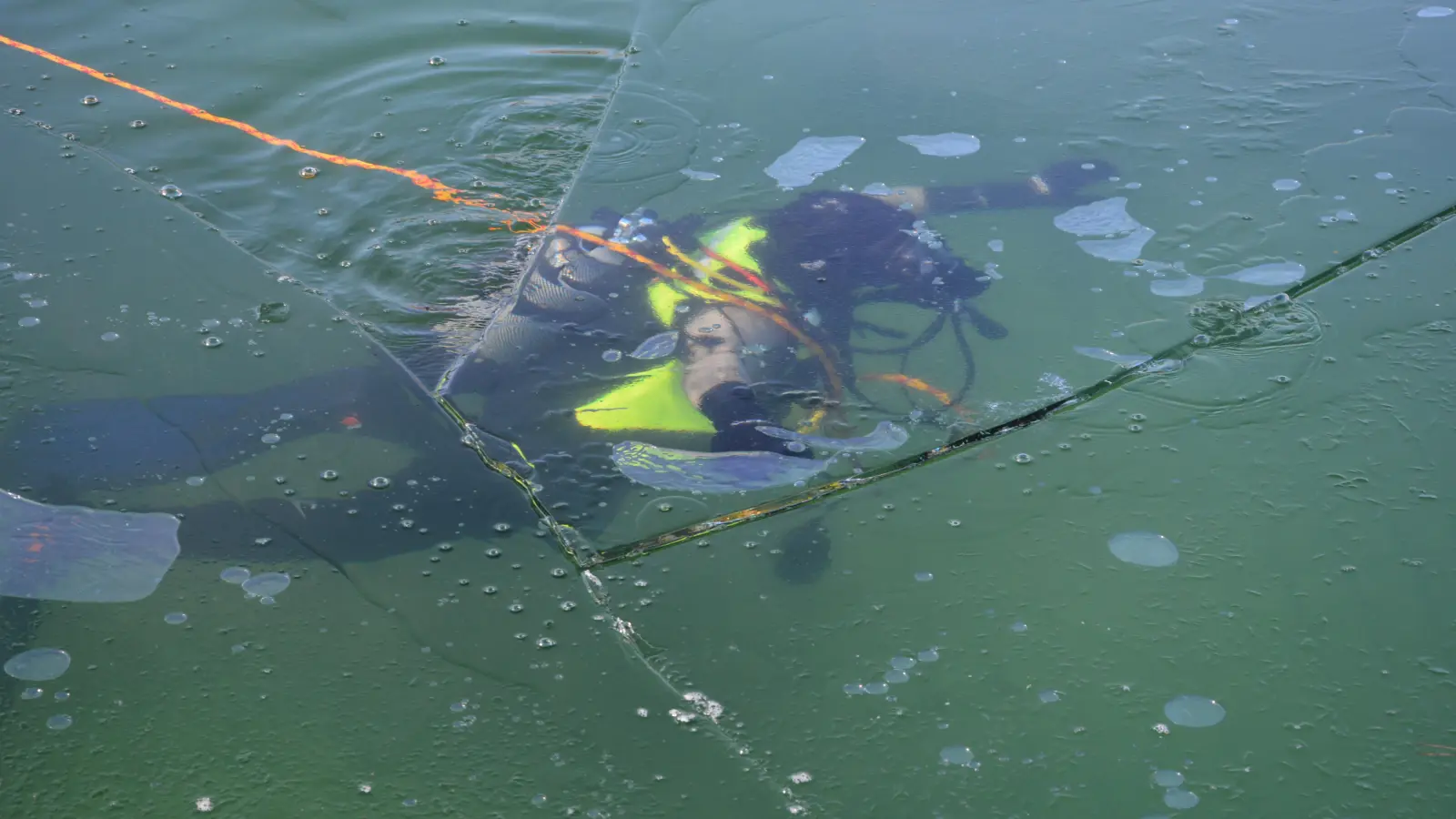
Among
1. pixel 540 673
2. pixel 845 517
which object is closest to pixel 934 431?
pixel 845 517

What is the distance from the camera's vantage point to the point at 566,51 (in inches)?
158

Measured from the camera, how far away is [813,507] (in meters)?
2.30

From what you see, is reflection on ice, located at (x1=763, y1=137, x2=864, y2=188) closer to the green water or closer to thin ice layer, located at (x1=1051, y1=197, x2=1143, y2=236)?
the green water

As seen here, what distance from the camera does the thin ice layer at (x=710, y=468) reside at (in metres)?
2.36

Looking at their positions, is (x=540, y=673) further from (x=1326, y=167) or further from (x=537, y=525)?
(x=1326, y=167)

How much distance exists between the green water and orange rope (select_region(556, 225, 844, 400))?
19 centimetres

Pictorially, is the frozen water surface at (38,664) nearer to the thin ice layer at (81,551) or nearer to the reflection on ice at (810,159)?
the thin ice layer at (81,551)

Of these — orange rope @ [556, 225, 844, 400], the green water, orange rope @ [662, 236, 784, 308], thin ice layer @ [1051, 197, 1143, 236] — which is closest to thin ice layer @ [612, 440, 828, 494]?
the green water

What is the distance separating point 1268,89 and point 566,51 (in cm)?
237

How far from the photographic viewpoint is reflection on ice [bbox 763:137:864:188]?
325 cm

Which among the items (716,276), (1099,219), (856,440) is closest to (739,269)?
(716,276)

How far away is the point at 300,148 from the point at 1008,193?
2.17 metres

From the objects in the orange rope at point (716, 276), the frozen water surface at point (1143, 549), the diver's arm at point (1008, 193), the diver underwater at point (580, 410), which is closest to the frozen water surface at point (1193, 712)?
the frozen water surface at point (1143, 549)

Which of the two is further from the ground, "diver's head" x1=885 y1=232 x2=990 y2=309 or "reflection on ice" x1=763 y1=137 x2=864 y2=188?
"reflection on ice" x1=763 y1=137 x2=864 y2=188
